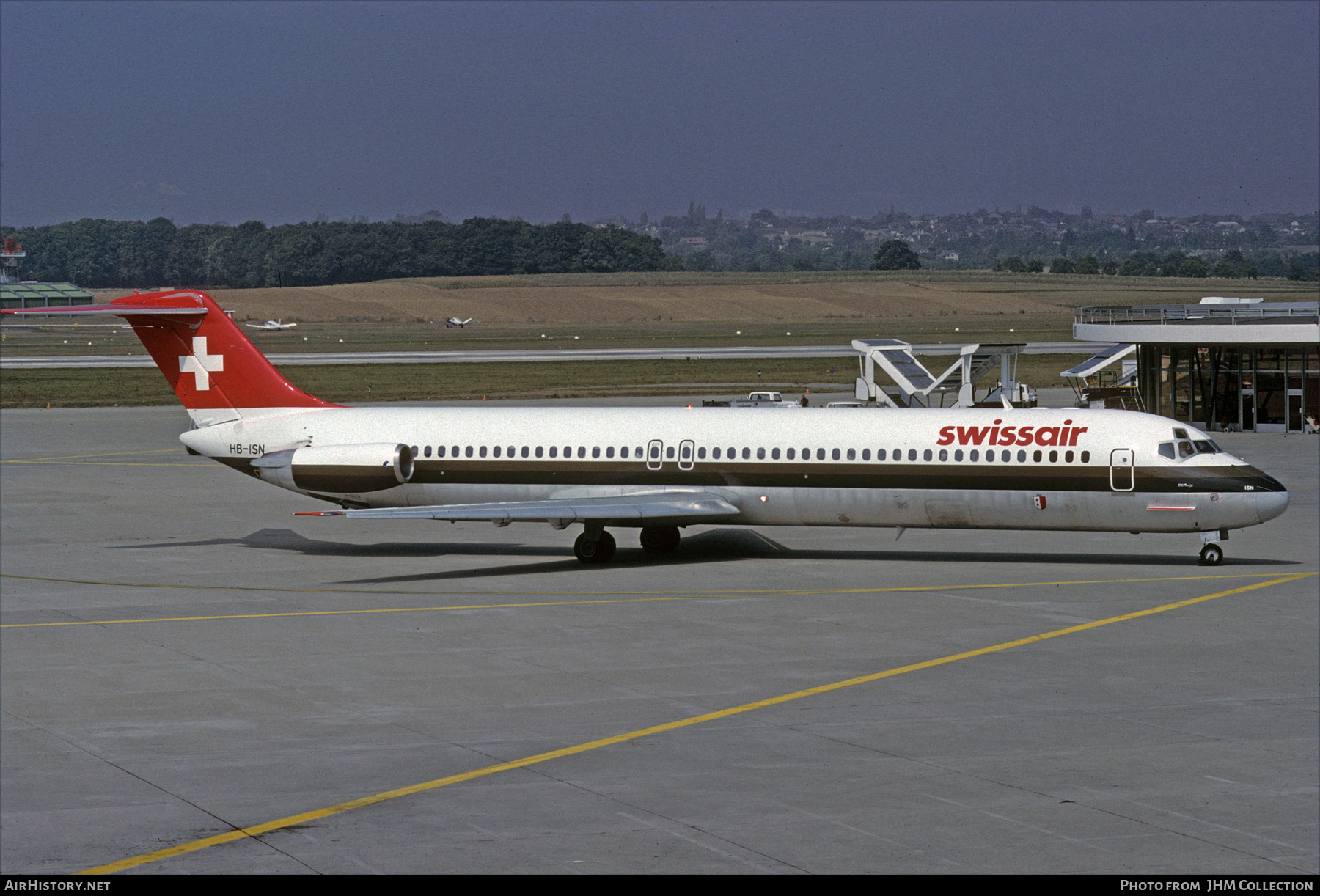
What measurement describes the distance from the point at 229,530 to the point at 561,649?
1825cm

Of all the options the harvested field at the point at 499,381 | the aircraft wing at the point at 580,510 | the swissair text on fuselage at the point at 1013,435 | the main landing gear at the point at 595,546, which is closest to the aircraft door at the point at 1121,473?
the swissair text on fuselage at the point at 1013,435

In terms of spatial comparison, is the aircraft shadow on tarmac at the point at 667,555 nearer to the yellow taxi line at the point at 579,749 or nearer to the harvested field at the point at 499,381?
the yellow taxi line at the point at 579,749

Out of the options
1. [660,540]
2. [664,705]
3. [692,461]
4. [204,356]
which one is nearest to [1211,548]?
[692,461]

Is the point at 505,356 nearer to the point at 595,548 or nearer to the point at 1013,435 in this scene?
the point at 595,548

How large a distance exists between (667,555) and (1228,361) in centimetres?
4061

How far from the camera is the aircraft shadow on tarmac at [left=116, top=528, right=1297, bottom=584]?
112 feet

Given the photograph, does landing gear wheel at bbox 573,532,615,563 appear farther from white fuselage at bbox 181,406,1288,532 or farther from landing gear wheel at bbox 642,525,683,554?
landing gear wheel at bbox 642,525,683,554

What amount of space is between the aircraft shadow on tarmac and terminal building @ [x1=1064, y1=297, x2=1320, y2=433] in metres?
32.1

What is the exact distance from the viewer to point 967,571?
109 ft

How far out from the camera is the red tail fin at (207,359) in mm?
38469

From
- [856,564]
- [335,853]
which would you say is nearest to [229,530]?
[856,564]

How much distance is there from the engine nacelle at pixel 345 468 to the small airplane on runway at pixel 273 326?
129m

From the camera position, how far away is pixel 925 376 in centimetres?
7562

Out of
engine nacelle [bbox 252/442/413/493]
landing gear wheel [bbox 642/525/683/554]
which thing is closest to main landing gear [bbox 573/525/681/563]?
landing gear wheel [bbox 642/525/683/554]
